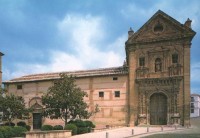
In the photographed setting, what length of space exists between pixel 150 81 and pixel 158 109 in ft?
11.9

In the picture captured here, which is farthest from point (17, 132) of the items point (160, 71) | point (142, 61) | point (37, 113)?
point (160, 71)

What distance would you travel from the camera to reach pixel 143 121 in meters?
35.0

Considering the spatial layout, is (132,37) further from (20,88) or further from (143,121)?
(20,88)

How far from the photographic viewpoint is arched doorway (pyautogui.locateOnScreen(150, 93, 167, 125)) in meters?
35.0

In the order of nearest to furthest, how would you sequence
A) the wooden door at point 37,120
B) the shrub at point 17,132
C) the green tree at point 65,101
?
the shrub at point 17,132
the green tree at point 65,101
the wooden door at point 37,120

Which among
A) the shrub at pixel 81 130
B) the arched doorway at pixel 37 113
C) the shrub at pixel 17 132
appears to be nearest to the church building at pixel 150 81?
the arched doorway at pixel 37 113

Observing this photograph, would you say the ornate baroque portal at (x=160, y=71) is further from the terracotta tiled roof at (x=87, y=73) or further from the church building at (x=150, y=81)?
the terracotta tiled roof at (x=87, y=73)

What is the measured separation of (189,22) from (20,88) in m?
25.8

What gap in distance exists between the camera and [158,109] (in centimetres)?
3534

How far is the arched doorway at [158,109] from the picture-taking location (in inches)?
1379

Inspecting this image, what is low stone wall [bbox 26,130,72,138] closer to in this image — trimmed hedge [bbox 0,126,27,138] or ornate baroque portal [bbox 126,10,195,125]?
trimmed hedge [bbox 0,126,27,138]

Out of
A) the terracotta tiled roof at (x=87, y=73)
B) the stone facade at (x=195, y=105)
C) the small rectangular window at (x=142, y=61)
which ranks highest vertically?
the small rectangular window at (x=142, y=61)

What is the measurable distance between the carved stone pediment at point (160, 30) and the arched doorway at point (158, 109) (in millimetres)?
7271

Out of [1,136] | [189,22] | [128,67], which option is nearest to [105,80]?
[128,67]
